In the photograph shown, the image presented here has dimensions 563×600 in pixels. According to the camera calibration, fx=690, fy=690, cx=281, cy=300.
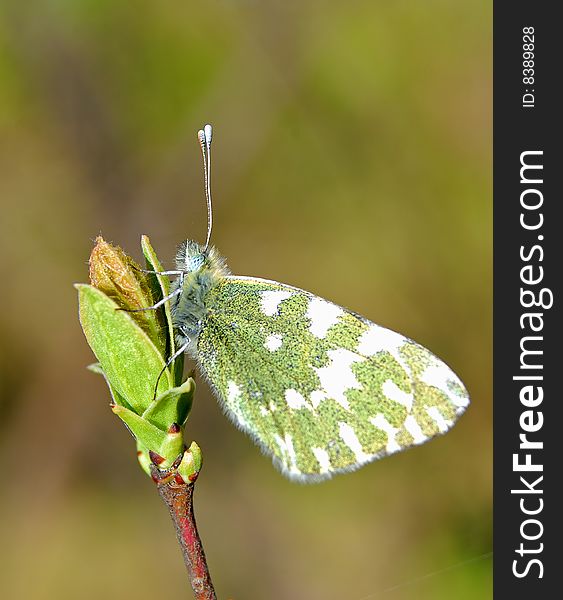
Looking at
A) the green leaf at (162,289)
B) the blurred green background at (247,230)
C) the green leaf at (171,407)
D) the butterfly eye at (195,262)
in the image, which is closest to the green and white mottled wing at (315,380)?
the butterfly eye at (195,262)

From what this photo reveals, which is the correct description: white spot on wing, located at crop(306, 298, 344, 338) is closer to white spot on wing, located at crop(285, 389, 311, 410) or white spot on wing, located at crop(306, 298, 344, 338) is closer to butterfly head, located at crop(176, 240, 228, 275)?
white spot on wing, located at crop(285, 389, 311, 410)

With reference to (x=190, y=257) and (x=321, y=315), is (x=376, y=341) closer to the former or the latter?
(x=321, y=315)

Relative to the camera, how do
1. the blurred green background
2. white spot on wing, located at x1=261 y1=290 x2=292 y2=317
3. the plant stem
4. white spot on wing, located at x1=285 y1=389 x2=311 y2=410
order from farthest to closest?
the blurred green background < white spot on wing, located at x1=261 y1=290 x2=292 y2=317 < white spot on wing, located at x1=285 y1=389 x2=311 y2=410 < the plant stem

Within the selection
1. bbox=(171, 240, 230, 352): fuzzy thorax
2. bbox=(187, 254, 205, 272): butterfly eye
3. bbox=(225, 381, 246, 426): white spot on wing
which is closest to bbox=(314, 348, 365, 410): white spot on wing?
bbox=(225, 381, 246, 426): white spot on wing

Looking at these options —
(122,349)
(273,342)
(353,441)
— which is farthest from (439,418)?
(122,349)

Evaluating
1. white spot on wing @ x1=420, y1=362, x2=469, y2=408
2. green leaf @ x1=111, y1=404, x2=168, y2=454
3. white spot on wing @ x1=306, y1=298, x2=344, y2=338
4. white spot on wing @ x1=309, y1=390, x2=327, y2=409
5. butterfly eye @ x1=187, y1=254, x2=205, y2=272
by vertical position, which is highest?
butterfly eye @ x1=187, y1=254, x2=205, y2=272

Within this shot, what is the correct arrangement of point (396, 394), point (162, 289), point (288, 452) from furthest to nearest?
point (396, 394) → point (288, 452) → point (162, 289)

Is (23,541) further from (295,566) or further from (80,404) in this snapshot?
(295,566)
